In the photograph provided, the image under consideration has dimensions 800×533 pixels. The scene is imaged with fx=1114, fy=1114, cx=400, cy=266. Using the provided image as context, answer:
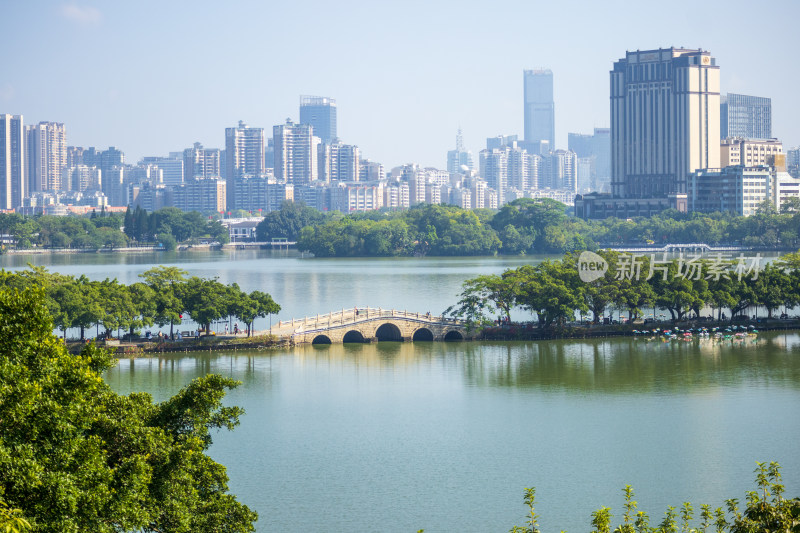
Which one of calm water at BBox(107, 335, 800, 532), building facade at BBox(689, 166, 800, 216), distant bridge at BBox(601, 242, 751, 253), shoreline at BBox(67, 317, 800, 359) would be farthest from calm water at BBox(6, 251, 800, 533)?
building facade at BBox(689, 166, 800, 216)

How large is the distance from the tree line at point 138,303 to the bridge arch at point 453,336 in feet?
22.4

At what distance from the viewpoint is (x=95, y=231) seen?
12450 cm

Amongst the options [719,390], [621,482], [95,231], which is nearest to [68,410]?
[621,482]

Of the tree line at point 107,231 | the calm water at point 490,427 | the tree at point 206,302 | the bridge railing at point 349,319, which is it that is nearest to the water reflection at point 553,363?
the calm water at point 490,427

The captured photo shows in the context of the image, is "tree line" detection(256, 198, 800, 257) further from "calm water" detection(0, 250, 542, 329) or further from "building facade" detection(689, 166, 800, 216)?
"building facade" detection(689, 166, 800, 216)

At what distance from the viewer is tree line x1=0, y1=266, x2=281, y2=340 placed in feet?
130

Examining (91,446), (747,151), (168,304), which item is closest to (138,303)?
(168,304)

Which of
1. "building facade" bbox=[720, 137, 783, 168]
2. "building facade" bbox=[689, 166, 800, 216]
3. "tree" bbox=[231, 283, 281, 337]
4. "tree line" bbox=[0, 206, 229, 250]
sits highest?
"building facade" bbox=[720, 137, 783, 168]

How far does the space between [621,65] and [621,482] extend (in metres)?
131

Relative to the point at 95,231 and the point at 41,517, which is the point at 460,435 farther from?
the point at 95,231

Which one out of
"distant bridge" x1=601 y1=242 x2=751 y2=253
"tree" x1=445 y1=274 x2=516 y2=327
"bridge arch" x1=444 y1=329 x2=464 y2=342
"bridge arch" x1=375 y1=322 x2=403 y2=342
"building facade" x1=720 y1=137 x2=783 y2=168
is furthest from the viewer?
"building facade" x1=720 y1=137 x2=783 y2=168

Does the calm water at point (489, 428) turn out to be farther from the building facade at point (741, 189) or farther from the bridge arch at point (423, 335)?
the building facade at point (741, 189)

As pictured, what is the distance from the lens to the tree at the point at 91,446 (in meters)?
11.9

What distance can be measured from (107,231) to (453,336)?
87591 millimetres
